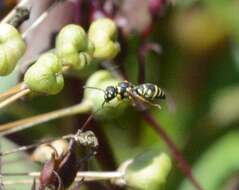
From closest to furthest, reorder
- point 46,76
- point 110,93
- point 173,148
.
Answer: point 46,76
point 110,93
point 173,148

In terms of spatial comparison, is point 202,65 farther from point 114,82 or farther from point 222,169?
point 114,82

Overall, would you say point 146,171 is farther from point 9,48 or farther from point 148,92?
point 9,48

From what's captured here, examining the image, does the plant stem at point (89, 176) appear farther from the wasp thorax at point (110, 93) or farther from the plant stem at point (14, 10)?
the plant stem at point (14, 10)

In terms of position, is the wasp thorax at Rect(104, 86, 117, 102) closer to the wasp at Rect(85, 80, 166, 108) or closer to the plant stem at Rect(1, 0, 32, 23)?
the wasp at Rect(85, 80, 166, 108)

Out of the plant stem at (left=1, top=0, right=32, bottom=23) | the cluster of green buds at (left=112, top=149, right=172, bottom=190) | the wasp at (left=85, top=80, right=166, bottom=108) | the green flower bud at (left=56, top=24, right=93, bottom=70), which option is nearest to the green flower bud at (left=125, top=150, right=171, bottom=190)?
the cluster of green buds at (left=112, top=149, right=172, bottom=190)

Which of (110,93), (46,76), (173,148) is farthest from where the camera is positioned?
(173,148)

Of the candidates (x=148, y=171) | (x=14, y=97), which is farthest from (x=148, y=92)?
(x=14, y=97)
